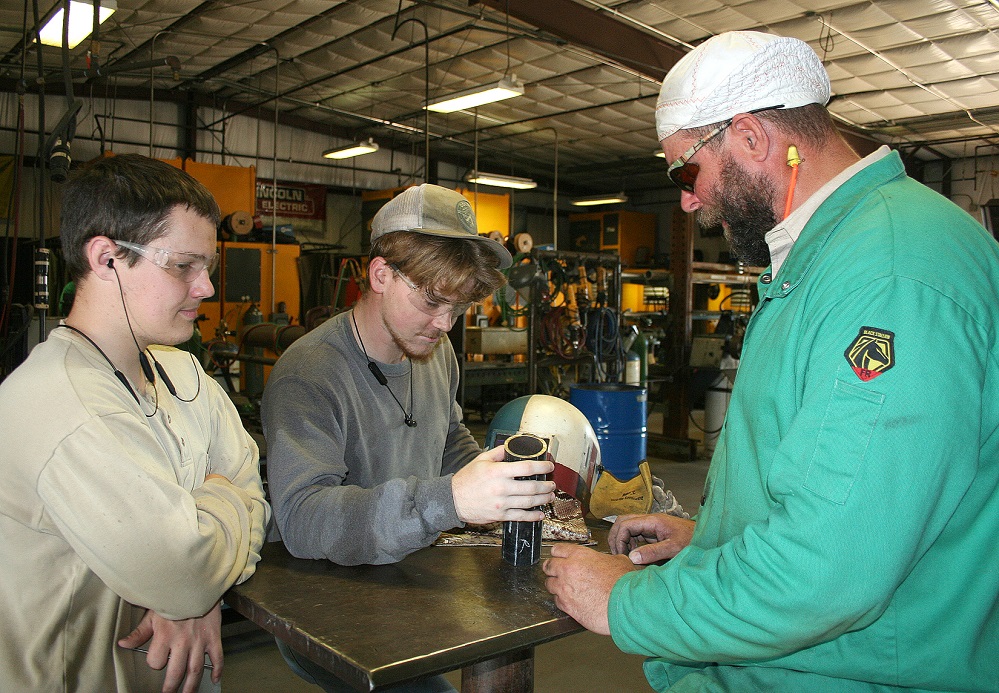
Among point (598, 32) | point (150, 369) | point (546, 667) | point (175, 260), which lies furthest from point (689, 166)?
point (598, 32)

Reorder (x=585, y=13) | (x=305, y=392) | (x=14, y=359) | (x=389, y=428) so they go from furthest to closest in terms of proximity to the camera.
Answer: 1. (x=585, y=13)
2. (x=14, y=359)
3. (x=389, y=428)
4. (x=305, y=392)

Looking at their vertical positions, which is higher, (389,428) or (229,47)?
(229,47)

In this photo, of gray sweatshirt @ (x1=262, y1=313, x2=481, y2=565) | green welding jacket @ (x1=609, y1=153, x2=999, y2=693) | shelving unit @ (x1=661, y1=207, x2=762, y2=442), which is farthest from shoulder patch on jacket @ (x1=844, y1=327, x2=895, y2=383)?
shelving unit @ (x1=661, y1=207, x2=762, y2=442)

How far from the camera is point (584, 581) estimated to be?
5.02 feet

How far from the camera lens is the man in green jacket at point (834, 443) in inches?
42.3

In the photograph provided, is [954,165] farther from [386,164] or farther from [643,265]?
[386,164]

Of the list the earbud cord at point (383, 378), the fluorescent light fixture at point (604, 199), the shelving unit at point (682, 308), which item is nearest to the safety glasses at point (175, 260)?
the earbud cord at point (383, 378)

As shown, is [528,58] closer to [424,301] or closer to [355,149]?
[355,149]

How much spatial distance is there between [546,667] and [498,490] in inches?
95.7

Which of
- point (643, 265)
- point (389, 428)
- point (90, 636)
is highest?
point (643, 265)

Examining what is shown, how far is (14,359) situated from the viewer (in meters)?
4.25

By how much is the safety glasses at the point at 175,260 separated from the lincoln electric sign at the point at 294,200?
12.7 meters

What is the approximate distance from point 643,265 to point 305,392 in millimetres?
14971

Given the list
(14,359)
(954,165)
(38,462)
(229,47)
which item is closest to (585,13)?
(229,47)
